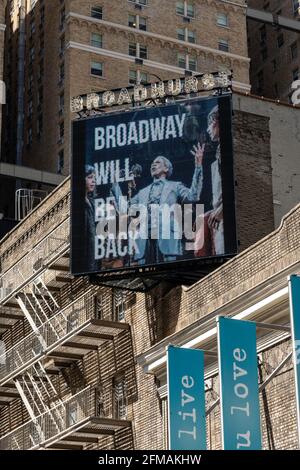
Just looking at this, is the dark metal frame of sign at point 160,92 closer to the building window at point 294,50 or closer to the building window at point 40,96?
the building window at point 40,96

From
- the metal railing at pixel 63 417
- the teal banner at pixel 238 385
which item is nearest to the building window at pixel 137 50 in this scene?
the metal railing at pixel 63 417

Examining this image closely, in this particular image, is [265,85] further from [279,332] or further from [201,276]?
[279,332]

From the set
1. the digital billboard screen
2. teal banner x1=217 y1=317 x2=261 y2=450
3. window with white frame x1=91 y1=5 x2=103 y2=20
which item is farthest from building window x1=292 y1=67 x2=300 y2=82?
teal banner x1=217 y1=317 x2=261 y2=450

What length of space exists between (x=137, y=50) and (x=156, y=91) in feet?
182

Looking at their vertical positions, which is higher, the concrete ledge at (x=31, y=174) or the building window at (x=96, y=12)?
the building window at (x=96, y=12)

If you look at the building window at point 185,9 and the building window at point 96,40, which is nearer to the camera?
the building window at point 96,40

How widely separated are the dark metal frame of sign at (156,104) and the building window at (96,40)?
5228 centimetres

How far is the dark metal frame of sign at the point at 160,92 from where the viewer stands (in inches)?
1501

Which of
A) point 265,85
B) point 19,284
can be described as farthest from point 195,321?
point 265,85

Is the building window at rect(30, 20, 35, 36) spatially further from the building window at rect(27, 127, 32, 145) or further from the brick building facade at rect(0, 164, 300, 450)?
the brick building facade at rect(0, 164, 300, 450)

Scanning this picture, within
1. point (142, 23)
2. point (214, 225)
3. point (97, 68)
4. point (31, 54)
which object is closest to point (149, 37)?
point (142, 23)

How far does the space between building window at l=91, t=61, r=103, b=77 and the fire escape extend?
149ft

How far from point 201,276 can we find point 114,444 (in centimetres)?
590

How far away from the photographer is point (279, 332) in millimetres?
29859
